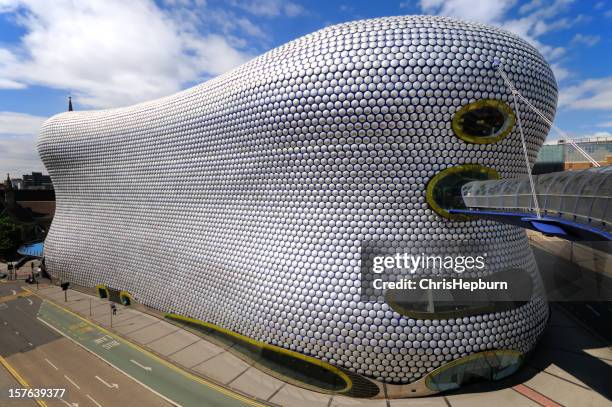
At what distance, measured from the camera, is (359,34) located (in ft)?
49.9

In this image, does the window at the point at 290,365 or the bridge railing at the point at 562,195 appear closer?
the bridge railing at the point at 562,195

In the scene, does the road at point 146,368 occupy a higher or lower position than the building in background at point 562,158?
lower

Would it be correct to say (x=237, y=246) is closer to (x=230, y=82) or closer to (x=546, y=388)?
(x=230, y=82)

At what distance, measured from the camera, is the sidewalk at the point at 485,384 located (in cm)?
1414

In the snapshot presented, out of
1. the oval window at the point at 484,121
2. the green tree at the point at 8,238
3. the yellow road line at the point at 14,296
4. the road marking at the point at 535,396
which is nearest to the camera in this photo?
the road marking at the point at 535,396

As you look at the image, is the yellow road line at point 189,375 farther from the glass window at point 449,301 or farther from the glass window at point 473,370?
the glass window at point 473,370

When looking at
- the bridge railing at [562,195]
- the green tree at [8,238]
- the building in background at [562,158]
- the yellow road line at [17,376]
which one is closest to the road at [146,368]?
the yellow road line at [17,376]

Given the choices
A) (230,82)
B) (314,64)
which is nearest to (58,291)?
(230,82)

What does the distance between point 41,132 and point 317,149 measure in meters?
30.7

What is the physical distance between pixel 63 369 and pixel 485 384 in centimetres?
2133

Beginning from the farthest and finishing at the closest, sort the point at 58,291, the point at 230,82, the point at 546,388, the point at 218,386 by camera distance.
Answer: the point at 58,291
the point at 230,82
the point at 218,386
the point at 546,388

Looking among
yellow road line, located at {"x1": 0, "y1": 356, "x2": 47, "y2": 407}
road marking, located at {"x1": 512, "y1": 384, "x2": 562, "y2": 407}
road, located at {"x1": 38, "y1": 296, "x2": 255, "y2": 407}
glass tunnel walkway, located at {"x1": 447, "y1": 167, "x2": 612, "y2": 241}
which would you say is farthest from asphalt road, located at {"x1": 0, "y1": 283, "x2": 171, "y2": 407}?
glass tunnel walkway, located at {"x1": 447, "y1": 167, "x2": 612, "y2": 241}

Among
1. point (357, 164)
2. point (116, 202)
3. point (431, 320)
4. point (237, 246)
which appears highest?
point (357, 164)

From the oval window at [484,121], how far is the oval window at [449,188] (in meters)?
1.38
